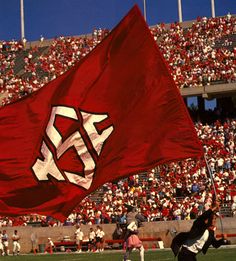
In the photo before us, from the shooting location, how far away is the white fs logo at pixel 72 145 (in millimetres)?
11211

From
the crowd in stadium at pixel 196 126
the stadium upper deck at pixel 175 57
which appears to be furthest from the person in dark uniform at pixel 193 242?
the stadium upper deck at pixel 175 57

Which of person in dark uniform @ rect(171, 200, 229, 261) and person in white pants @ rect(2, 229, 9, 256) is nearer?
person in dark uniform @ rect(171, 200, 229, 261)

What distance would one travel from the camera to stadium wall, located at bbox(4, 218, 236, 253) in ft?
95.0

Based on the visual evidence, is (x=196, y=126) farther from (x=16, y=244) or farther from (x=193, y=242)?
(x=193, y=242)

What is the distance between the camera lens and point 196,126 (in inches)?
1574

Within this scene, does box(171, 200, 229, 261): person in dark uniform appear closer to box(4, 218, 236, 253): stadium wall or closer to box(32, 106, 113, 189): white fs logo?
box(32, 106, 113, 189): white fs logo

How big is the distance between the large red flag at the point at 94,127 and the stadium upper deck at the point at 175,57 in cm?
3070

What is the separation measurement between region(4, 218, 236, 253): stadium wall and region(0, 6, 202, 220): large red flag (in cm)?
1615

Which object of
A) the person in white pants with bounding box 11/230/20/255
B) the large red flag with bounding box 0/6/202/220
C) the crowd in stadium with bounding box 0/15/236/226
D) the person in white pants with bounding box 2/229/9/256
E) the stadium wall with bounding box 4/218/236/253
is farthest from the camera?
the person in white pants with bounding box 2/229/9/256

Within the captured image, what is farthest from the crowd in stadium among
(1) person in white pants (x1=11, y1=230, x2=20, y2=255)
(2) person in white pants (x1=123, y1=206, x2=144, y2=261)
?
(2) person in white pants (x1=123, y1=206, x2=144, y2=261)

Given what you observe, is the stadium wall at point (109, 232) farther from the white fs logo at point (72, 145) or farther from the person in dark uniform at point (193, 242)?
the white fs logo at point (72, 145)

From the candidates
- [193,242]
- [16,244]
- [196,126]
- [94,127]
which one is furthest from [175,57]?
[193,242]

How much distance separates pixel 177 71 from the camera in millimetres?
44000

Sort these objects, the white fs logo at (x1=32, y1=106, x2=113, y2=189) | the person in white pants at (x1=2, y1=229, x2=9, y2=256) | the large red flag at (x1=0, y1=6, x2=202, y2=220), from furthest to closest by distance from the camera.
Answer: the person in white pants at (x1=2, y1=229, x2=9, y2=256)
the white fs logo at (x1=32, y1=106, x2=113, y2=189)
the large red flag at (x1=0, y1=6, x2=202, y2=220)
